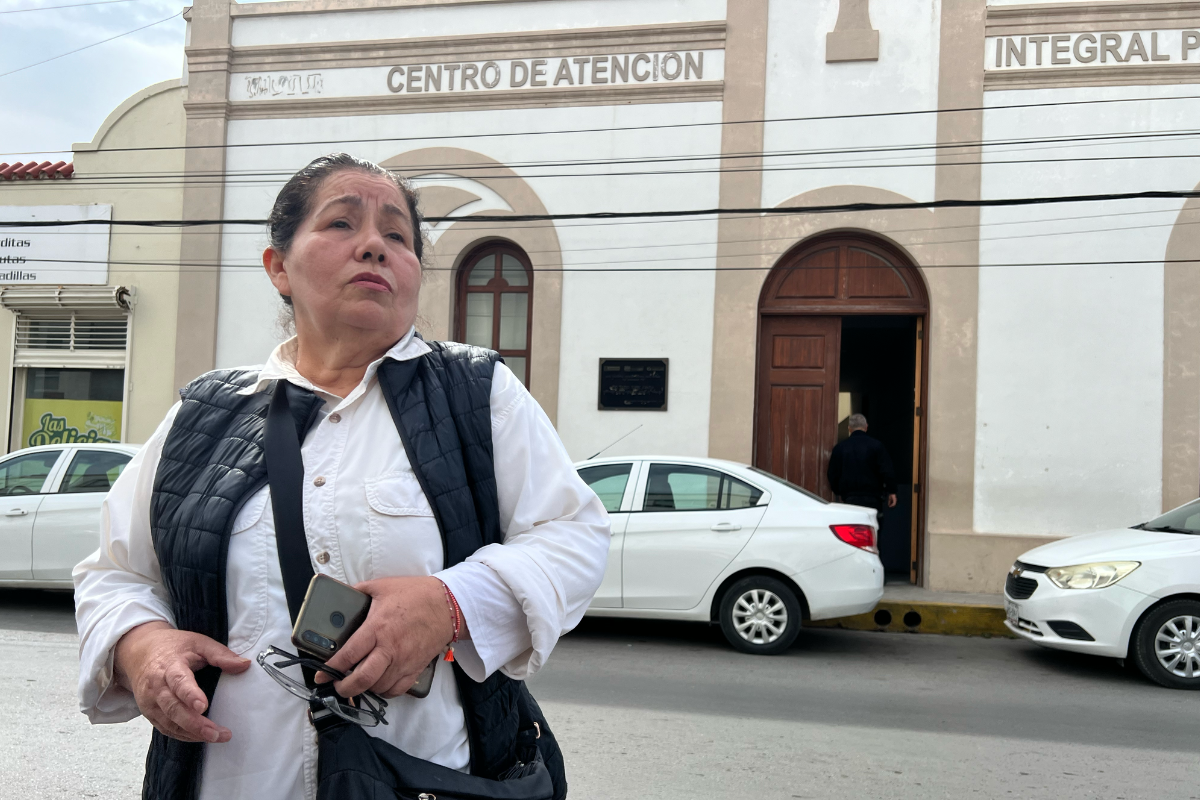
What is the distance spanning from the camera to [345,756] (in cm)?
144

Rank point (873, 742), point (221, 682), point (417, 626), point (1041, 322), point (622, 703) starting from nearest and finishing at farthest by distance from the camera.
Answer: point (417, 626) < point (221, 682) < point (873, 742) < point (622, 703) < point (1041, 322)

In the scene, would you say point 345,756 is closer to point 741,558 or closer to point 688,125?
point 741,558

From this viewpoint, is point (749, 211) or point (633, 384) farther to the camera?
point (633, 384)

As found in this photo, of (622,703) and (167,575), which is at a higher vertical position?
(167,575)

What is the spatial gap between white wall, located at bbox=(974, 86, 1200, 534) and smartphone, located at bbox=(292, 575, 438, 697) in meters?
10.3

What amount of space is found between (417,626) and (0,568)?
922cm

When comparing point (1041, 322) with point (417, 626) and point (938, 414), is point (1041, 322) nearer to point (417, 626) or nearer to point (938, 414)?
point (938, 414)

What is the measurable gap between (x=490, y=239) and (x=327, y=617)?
11162 millimetres

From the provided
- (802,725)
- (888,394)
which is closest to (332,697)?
(802,725)

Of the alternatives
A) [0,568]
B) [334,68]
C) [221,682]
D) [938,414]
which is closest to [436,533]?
[221,682]

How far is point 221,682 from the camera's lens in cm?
154

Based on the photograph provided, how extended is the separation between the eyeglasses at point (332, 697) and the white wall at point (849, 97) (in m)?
10.5

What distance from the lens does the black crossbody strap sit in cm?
151

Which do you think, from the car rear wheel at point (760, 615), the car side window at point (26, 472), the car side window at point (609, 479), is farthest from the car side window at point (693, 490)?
the car side window at point (26, 472)
